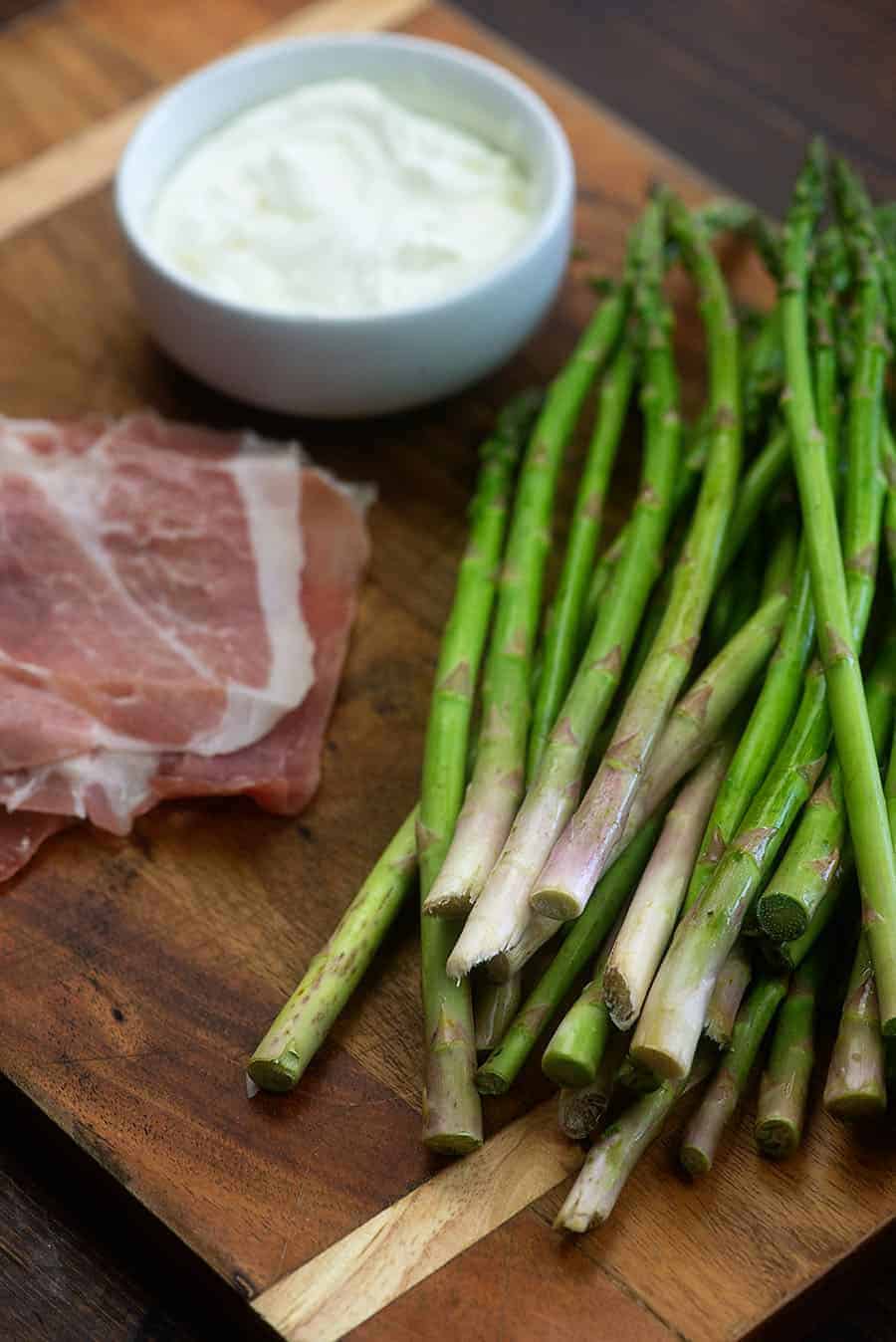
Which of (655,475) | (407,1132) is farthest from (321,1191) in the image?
(655,475)

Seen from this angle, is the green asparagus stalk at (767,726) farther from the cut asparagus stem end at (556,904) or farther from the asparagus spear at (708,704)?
the cut asparagus stem end at (556,904)

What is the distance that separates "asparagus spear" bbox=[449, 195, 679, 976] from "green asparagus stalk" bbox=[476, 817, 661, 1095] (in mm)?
116

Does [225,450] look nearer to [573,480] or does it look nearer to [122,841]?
[573,480]

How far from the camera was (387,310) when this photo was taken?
2.78 metres

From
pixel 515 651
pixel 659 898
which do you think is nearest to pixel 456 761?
pixel 515 651

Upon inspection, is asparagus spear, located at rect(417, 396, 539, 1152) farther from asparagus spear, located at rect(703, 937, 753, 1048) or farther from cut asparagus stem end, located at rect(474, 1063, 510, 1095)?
asparagus spear, located at rect(703, 937, 753, 1048)

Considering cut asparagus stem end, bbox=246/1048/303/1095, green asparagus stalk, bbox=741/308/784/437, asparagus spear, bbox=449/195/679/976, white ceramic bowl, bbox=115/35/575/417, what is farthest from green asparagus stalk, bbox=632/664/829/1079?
white ceramic bowl, bbox=115/35/575/417

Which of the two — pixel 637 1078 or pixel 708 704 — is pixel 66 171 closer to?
pixel 708 704

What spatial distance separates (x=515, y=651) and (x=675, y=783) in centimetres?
35

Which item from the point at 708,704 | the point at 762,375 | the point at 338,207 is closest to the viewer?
the point at 708,704

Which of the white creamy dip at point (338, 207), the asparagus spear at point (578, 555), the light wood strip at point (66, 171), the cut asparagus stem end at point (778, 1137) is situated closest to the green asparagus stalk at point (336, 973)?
the asparagus spear at point (578, 555)

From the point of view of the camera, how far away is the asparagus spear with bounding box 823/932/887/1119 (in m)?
1.91

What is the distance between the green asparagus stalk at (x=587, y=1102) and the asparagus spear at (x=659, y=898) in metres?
0.09

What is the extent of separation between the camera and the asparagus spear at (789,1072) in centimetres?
Result: 196
